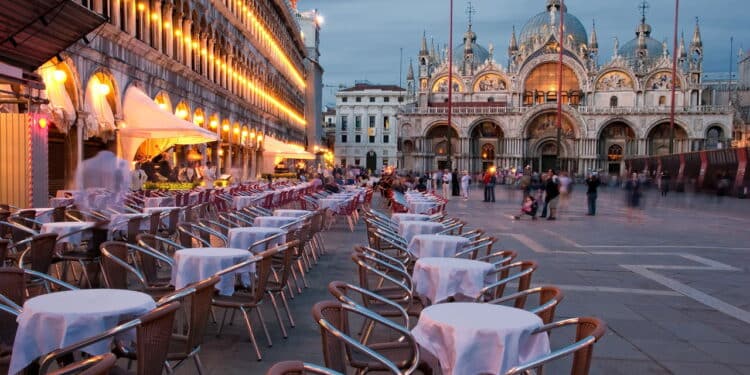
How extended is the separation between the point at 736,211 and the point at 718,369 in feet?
71.3

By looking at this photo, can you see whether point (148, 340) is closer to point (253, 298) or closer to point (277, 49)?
point (253, 298)

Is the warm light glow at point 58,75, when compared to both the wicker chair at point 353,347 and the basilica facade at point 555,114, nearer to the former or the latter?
the wicker chair at point 353,347

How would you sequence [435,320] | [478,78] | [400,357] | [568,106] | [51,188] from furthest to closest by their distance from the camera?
[478,78], [568,106], [51,188], [400,357], [435,320]

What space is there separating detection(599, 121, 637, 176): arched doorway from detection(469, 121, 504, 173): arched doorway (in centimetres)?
1125

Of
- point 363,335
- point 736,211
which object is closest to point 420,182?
point 736,211

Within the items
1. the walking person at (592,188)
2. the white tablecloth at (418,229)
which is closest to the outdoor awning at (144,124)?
Answer: the white tablecloth at (418,229)

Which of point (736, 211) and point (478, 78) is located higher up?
Result: point (478, 78)

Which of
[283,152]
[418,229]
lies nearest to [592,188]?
[418,229]

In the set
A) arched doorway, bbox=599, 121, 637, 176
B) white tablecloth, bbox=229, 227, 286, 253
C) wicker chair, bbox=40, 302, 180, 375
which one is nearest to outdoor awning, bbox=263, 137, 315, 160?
white tablecloth, bbox=229, 227, 286, 253

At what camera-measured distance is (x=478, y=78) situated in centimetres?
7775

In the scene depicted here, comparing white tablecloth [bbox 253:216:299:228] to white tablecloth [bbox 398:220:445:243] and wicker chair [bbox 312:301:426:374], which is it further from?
wicker chair [bbox 312:301:426:374]

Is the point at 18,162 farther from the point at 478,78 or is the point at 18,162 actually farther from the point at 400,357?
the point at 478,78

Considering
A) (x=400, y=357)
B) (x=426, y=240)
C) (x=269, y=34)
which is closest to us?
(x=400, y=357)

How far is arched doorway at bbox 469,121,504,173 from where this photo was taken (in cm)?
7300
